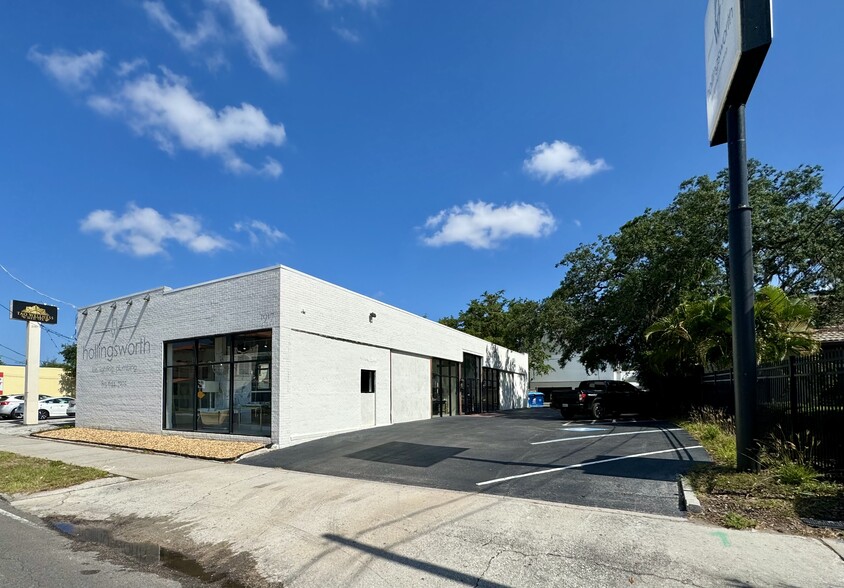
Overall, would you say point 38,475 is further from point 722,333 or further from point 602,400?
point 602,400

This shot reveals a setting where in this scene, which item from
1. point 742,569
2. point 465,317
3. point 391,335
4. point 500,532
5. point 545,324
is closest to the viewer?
point 742,569

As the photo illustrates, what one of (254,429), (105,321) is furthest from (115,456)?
(105,321)

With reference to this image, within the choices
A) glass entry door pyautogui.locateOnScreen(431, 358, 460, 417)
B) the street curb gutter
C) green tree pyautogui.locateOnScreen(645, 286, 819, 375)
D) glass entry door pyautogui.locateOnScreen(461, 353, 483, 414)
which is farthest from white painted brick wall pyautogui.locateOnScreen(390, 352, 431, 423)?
the street curb gutter

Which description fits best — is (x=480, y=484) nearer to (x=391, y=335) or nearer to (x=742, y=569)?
(x=742, y=569)

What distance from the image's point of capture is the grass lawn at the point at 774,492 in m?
6.29

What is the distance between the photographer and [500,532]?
635cm

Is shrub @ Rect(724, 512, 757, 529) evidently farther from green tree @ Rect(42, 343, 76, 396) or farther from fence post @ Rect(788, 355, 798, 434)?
green tree @ Rect(42, 343, 76, 396)

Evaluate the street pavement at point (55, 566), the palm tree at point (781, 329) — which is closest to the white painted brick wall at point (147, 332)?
the street pavement at point (55, 566)

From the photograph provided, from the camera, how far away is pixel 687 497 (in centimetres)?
724

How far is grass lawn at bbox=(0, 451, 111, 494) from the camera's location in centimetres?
1018

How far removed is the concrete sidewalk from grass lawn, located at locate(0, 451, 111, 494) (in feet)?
2.82

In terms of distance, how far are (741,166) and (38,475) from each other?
1465cm

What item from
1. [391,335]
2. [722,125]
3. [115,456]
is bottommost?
[115,456]

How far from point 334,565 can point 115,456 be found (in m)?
11.1
